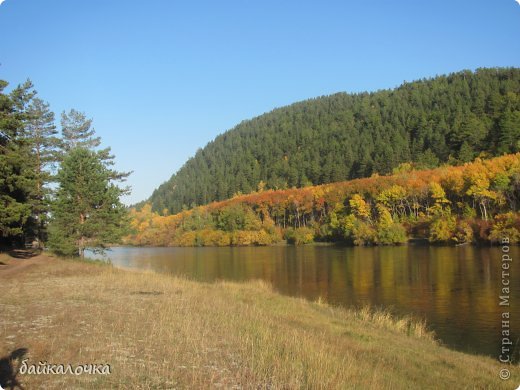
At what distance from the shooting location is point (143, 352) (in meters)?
9.84

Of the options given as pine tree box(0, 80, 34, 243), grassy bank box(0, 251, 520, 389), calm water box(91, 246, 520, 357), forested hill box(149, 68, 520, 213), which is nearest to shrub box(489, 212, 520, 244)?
calm water box(91, 246, 520, 357)

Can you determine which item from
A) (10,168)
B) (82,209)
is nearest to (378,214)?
(82,209)

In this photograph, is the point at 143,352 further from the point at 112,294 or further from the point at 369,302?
the point at 369,302

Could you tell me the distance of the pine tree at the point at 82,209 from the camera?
34469 mm

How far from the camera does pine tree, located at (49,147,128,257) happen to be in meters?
34.5

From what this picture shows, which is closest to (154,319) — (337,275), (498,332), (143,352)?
(143,352)

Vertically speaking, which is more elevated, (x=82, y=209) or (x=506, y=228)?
(x=82, y=209)

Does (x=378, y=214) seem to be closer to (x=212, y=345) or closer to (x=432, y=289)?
(x=432, y=289)

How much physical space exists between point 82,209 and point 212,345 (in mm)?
27218

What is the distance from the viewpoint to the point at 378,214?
10100 cm

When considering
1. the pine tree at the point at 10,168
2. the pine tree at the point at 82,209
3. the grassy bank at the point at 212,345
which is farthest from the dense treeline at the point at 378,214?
the grassy bank at the point at 212,345

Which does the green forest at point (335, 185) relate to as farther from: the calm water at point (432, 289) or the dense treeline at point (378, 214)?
the calm water at point (432, 289)

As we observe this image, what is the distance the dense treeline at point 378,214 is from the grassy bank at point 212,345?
3072cm

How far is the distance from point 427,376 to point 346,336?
154 inches
